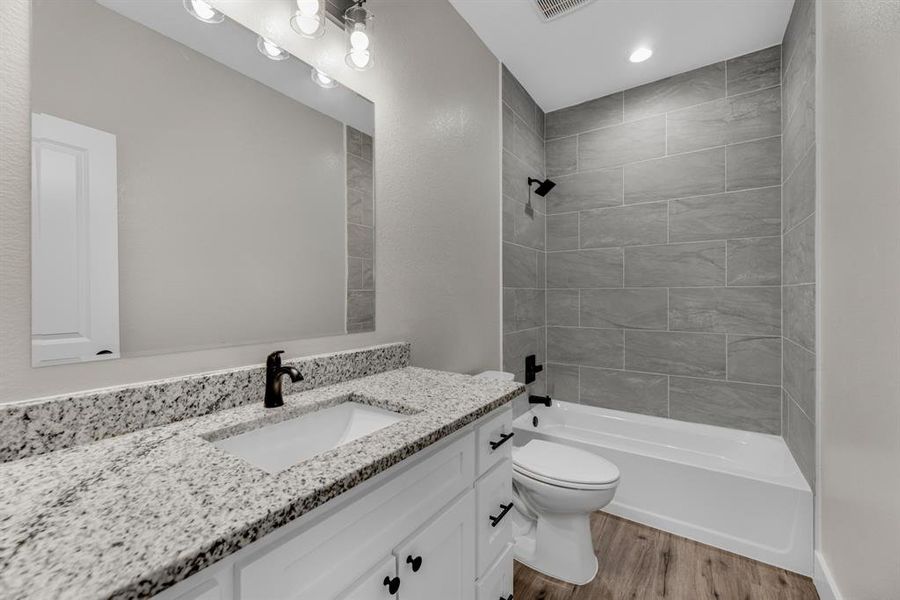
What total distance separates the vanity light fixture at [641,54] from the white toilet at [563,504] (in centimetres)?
230

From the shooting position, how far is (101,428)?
0.79 m

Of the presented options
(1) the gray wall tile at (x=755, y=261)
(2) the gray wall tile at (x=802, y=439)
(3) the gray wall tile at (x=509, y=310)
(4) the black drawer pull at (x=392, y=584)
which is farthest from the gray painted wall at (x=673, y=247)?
(4) the black drawer pull at (x=392, y=584)

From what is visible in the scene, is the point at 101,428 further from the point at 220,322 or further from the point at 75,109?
the point at 75,109

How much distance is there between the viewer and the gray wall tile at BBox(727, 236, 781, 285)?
224cm

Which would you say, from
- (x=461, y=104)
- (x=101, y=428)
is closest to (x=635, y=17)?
(x=461, y=104)

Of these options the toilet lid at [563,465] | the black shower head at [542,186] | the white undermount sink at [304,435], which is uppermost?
the black shower head at [542,186]

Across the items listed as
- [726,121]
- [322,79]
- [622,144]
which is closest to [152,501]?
[322,79]

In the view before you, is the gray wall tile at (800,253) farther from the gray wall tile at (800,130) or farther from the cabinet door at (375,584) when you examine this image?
the cabinet door at (375,584)

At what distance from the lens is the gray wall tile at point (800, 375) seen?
5.44ft

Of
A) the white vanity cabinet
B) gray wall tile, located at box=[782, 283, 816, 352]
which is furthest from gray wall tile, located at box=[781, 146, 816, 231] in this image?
the white vanity cabinet

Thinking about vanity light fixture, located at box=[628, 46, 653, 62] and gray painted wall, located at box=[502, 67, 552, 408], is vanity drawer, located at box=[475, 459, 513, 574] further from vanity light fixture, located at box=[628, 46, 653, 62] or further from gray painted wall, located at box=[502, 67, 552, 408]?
vanity light fixture, located at box=[628, 46, 653, 62]

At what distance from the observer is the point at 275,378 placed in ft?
3.36

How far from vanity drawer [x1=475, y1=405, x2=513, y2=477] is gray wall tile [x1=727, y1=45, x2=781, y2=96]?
2.53 meters

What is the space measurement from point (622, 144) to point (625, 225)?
0.57 meters
